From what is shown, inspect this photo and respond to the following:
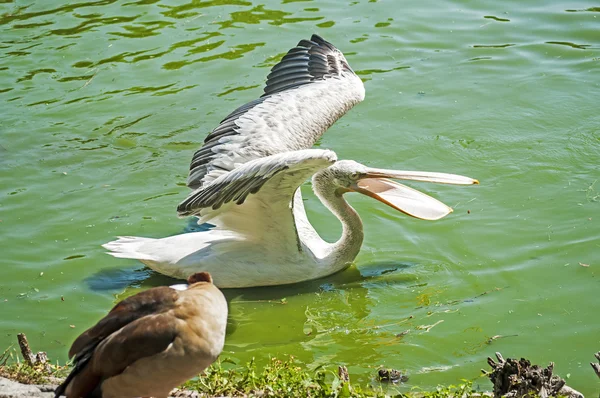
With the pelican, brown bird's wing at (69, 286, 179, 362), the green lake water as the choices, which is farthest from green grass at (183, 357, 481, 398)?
the pelican

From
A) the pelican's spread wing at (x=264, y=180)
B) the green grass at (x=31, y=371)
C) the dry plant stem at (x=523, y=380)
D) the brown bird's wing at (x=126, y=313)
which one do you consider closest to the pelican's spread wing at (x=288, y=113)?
the pelican's spread wing at (x=264, y=180)

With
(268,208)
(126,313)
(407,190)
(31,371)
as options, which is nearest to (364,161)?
(407,190)

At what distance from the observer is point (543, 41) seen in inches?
381

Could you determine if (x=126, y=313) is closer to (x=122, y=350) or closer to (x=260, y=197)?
(x=122, y=350)

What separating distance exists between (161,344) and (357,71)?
605cm

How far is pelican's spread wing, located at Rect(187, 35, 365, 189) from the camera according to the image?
6352mm

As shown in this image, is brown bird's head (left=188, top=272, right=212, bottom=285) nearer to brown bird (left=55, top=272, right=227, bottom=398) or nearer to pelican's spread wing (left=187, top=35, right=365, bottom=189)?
brown bird (left=55, top=272, right=227, bottom=398)

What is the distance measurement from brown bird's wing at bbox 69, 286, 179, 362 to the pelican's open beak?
2.86 m

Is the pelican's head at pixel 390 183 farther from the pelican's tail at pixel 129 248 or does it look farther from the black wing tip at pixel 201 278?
→ the black wing tip at pixel 201 278

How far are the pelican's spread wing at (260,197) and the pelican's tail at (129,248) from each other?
46cm

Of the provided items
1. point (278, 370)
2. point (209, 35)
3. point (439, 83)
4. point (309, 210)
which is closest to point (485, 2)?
point (439, 83)

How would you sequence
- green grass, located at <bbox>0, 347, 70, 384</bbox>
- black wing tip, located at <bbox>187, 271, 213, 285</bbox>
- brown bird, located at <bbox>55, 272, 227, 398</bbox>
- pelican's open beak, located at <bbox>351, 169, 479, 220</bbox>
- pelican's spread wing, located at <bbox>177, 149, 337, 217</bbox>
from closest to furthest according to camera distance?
brown bird, located at <bbox>55, 272, 227, 398</bbox> < black wing tip, located at <bbox>187, 271, 213, 285</bbox> < green grass, located at <bbox>0, 347, 70, 384</bbox> < pelican's spread wing, located at <bbox>177, 149, 337, 217</bbox> < pelican's open beak, located at <bbox>351, 169, 479, 220</bbox>

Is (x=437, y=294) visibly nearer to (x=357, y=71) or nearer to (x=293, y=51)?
(x=293, y=51)

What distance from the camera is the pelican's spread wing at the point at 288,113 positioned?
20.8 feet
